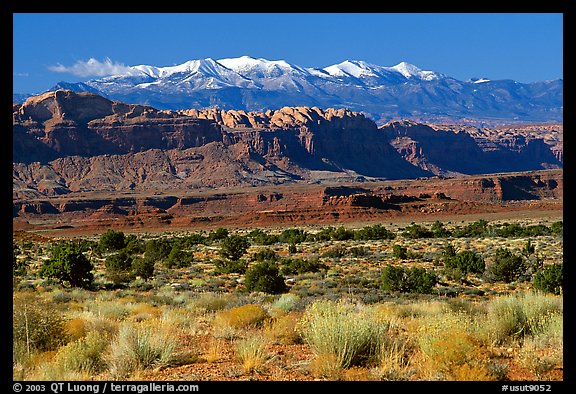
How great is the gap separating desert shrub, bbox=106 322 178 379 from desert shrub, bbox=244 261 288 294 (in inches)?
527

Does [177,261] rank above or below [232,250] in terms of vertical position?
below

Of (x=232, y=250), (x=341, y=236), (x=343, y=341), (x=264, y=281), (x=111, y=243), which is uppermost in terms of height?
(x=343, y=341)

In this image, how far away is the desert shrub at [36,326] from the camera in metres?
9.08

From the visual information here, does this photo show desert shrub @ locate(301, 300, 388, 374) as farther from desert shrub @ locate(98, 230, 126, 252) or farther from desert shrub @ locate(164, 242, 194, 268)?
desert shrub @ locate(98, 230, 126, 252)

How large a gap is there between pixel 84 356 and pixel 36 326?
1.59m

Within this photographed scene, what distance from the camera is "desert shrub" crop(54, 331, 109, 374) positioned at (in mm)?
7934

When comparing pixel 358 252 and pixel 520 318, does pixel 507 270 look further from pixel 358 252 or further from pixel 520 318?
pixel 520 318

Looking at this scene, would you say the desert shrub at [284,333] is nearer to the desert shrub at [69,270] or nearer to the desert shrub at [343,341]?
the desert shrub at [343,341]

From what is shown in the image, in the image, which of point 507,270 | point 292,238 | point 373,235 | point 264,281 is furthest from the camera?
point 373,235

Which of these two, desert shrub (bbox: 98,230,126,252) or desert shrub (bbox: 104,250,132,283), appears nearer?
desert shrub (bbox: 104,250,132,283)

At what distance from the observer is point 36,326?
9273mm

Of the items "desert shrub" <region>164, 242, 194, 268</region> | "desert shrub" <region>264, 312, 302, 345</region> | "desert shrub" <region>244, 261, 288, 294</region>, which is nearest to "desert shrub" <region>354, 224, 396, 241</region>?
"desert shrub" <region>164, 242, 194, 268</region>
